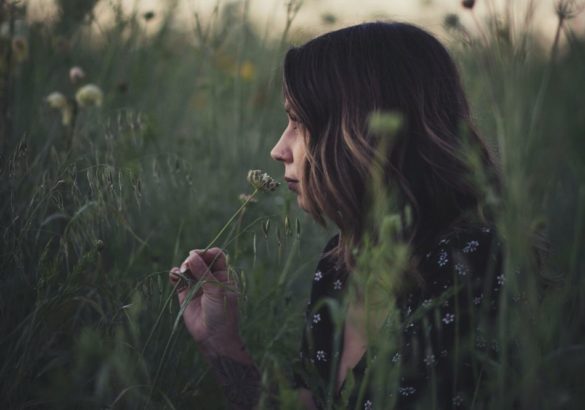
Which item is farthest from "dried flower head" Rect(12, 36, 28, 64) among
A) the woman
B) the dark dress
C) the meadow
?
the dark dress

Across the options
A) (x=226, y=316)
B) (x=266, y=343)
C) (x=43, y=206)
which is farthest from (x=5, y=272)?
(x=266, y=343)

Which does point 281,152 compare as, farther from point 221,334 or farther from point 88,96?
point 88,96

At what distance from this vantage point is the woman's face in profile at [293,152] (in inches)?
54.4

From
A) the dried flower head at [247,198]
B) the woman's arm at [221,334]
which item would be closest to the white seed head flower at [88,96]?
the woman's arm at [221,334]

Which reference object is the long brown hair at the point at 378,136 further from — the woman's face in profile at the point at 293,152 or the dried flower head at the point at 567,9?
the dried flower head at the point at 567,9

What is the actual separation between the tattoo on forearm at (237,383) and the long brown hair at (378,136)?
28 cm

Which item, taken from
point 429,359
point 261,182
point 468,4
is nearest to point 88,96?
point 261,182

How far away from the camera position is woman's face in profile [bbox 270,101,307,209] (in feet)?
4.54

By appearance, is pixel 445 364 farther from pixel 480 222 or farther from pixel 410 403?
pixel 480 222

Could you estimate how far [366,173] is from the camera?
1.32 meters

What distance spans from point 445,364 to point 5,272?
75 centimetres

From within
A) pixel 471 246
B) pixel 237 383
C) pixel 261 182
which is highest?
pixel 261 182

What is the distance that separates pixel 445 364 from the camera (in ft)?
Result: 3.68

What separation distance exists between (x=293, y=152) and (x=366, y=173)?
0.17 m
